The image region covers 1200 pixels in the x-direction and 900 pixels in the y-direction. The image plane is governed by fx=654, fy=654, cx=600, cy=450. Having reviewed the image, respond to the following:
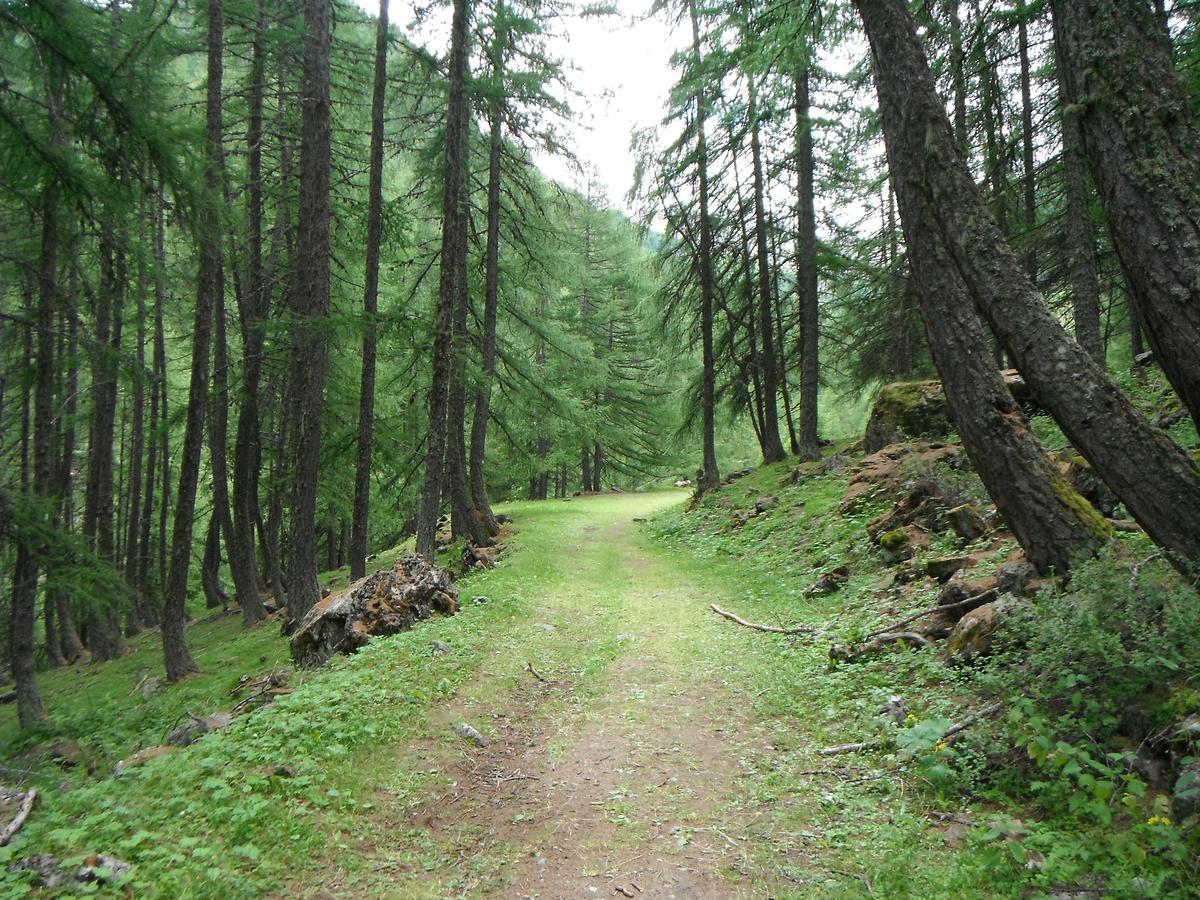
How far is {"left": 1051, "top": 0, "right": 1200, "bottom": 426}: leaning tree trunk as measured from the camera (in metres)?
3.54

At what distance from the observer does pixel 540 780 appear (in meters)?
4.71

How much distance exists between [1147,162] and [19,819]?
6.96 metres

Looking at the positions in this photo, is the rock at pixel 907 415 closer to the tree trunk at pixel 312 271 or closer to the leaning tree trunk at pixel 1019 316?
the leaning tree trunk at pixel 1019 316

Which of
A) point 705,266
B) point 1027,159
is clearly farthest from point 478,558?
point 1027,159

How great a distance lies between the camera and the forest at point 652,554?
3502mm

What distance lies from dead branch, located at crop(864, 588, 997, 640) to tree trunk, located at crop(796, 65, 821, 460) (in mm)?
10055

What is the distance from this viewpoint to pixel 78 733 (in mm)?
8039

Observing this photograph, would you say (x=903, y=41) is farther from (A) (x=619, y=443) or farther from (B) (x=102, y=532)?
(A) (x=619, y=443)

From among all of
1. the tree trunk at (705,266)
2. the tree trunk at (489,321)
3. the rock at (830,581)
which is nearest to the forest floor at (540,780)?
the rock at (830,581)

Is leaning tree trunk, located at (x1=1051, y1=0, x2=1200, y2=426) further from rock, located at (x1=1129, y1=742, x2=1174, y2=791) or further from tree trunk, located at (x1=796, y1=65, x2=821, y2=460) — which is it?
tree trunk, located at (x1=796, y1=65, x2=821, y2=460)

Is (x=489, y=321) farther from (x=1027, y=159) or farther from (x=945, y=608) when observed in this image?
(x=945, y=608)

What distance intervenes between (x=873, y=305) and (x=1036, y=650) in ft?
47.8

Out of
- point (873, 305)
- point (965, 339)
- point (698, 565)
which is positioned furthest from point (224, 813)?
point (873, 305)

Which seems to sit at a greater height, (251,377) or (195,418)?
(251,377)
